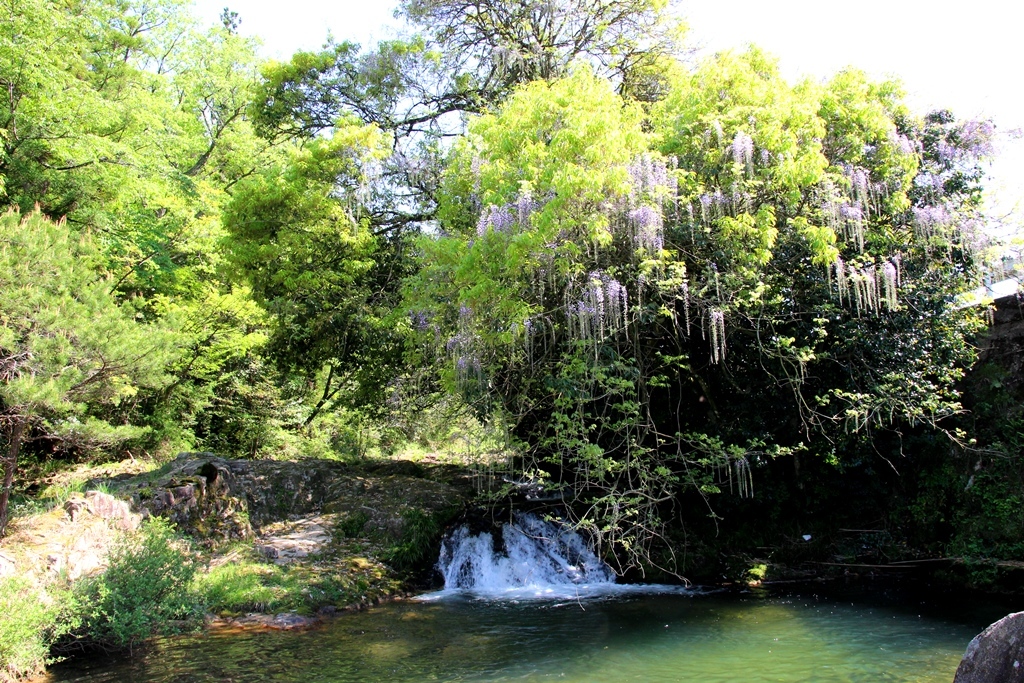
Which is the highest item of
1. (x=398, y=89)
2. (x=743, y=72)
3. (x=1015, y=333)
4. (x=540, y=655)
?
(x=398, y=89)

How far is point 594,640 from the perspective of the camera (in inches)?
317

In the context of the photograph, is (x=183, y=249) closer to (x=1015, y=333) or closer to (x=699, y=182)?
(x=699, y=182)

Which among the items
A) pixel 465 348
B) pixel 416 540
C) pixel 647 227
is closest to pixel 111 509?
pixel 416 540

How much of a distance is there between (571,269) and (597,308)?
688 mm

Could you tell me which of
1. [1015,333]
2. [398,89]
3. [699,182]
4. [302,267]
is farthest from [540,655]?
[398,89]

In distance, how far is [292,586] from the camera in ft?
31.9

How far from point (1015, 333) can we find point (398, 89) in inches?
444

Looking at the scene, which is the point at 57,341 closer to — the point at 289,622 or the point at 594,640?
the point at 289,622

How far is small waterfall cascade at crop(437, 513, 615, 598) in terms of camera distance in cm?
1083

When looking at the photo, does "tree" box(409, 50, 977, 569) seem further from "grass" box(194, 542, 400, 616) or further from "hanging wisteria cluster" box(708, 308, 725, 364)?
"grass" box(194, 542, 400, 616)

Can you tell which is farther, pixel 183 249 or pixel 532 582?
pixel 183 249

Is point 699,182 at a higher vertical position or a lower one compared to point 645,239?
higher

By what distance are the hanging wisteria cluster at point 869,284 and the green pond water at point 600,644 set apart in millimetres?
3825

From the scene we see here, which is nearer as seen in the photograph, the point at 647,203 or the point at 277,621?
the point at 277,621
